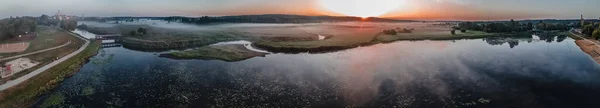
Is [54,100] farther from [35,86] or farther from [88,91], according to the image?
[35,86]

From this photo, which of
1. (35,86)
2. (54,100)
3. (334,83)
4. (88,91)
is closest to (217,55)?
(88,91)

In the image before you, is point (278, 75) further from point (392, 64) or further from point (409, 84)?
point (392, 64)

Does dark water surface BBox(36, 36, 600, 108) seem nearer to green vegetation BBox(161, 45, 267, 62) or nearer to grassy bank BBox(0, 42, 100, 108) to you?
grassy bank BBox(0, 42, 100, 108)

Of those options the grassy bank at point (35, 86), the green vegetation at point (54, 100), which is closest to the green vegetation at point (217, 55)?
the grassy bank at point (35, 86)

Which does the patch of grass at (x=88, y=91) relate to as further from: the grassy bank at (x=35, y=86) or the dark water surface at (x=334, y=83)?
the grassy bank at (x=35, y=86)

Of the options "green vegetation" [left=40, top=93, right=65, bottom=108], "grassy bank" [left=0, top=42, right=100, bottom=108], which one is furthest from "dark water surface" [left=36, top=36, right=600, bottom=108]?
"grassy bank" [left=0, top=42, right=100, bottom=108]

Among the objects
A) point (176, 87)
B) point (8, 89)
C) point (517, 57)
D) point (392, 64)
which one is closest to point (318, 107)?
point (176, 87)
